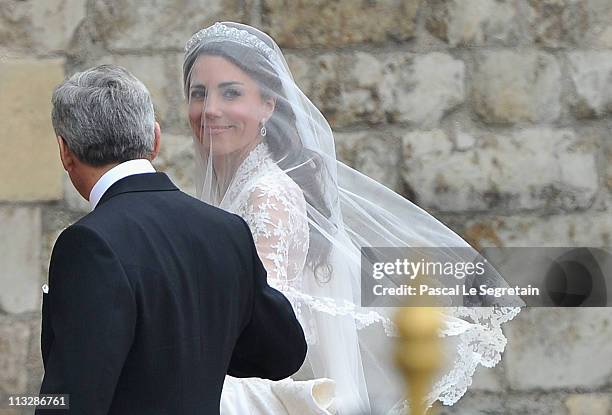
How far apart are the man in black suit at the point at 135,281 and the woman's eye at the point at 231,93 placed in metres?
0.86

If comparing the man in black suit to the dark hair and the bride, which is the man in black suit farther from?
the dark hair

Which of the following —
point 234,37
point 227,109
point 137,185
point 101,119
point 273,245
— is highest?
point 234,37

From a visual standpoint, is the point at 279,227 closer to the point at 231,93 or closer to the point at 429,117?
the point at 231,93

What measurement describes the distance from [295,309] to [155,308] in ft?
2.83

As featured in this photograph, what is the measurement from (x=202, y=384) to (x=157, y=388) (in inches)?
4.4

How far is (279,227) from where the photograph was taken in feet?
9.84

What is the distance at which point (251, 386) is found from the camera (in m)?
2.91

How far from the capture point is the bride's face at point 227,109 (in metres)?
3.21

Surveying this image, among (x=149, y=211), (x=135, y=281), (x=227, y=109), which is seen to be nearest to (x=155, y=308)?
(x=135, y=281)

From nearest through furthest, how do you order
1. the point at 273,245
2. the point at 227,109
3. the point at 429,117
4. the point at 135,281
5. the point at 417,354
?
1. the point at 417,354
2. the point at 135,281
3. the point at 273,245
4. the point at 227,109
5. the point at 429,117

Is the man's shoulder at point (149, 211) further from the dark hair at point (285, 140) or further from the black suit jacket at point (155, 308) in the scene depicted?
the dark hair at point (285, 140)

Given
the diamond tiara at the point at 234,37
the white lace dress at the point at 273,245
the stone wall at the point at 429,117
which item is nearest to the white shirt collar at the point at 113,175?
the white lace dress at the point at 273,245

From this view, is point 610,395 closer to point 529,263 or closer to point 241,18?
point 529,263

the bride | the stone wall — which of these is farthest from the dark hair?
the stone wall
